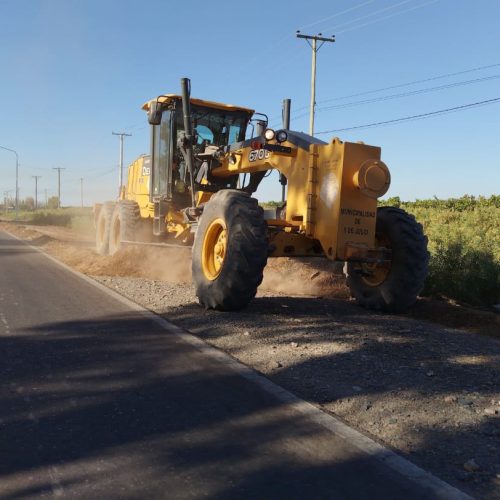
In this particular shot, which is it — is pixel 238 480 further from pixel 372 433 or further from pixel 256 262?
pixel 256 262

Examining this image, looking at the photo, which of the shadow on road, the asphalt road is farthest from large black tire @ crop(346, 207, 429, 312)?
the shadow on road

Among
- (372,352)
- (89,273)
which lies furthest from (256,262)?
(89,273)

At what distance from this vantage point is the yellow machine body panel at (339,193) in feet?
23.5

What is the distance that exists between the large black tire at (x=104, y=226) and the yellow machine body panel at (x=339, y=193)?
868 cm

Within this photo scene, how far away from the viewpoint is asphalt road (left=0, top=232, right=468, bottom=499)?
302cm

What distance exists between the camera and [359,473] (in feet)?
10.5

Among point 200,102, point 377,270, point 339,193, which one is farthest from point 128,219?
point 339,193

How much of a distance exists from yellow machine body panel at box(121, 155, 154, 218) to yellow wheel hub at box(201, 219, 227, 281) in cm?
469

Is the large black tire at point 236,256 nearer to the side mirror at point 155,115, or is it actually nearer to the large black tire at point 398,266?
the large black tire at point 398,266

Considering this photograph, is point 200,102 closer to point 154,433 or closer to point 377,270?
point 377,270

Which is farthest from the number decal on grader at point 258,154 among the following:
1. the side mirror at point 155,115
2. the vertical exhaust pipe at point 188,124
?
the side mirror at point 155,115

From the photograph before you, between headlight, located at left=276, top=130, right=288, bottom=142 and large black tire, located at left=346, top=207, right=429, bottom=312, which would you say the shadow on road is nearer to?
headlight, located at left=276, top=130, right=288, bottom=142

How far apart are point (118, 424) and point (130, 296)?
17.8 ft

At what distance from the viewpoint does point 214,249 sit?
817cm
